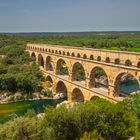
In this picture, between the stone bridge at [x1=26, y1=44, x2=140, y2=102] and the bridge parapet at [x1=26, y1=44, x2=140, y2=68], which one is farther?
the stone bridge at [x1=26, y1=44, x2=140, y2=102]

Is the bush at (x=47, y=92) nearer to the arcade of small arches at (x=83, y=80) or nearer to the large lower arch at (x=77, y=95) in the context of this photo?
the arcade of small arches at (x=83, y=80)

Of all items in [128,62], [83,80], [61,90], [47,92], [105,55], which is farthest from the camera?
[61,90]

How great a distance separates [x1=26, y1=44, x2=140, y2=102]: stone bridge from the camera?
1469 inches

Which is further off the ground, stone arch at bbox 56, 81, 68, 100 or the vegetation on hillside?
the vegetation on hillside

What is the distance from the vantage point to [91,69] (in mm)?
44094

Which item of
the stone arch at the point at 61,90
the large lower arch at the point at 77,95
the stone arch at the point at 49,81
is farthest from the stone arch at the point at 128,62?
the stone arch at the point at 49,81

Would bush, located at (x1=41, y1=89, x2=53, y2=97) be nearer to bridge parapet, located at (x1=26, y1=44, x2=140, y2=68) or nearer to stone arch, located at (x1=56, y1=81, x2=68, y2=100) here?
stone arch, located at (x1=56, y1=81, x2=68, y2=100)

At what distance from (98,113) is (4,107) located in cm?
3092

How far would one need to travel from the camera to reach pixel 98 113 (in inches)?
955

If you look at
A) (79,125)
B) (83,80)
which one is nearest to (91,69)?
(83,80)

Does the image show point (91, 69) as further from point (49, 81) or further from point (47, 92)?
point (49, 81)

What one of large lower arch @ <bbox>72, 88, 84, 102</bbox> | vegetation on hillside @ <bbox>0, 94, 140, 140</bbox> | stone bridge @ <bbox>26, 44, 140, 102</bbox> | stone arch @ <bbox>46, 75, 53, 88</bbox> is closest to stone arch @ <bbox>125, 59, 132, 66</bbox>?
stone bridge @ <bbox>26, 44, 140, 102</bbox>

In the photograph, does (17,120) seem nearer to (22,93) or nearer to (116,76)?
(116,76)

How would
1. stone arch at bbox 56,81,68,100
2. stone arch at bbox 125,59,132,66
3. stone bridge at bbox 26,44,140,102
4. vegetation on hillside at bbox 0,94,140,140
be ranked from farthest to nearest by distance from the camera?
stone arch at bbox 56,81,68,100, stone arch at bbox 125,59,132,66, stone bridge at bbox 26,44,140,102, vegetation on hillside at bbox 0,94,140,140
